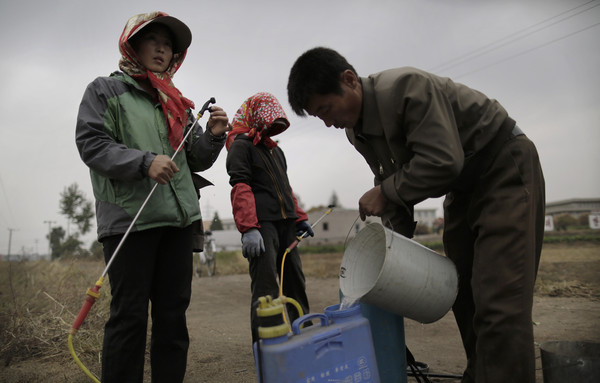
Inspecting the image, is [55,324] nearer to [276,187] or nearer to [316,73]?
[276,187]

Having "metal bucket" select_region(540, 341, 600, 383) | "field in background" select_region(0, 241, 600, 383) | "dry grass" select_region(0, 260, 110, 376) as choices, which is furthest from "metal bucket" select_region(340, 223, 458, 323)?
"dry grass" select_region(0, 260, 110, 376)

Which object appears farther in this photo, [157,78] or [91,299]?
[157,78]

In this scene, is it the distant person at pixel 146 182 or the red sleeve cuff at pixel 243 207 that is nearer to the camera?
the distant person at pixel 146 182

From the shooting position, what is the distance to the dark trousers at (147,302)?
1.83 metres

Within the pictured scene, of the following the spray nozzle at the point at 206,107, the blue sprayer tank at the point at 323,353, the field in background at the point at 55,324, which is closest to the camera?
the blue sprayer tank at the point at 323,353

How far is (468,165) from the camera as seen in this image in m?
1.98

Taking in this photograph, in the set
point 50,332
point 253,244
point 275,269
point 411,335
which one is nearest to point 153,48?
point 253,244

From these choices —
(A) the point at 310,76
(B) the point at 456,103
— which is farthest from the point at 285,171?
(B) the point at 456,103

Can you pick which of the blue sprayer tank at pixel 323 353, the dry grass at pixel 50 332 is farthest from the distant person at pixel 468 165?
the dry grass at pixel 50 332

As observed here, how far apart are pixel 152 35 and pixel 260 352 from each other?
5.92 feet

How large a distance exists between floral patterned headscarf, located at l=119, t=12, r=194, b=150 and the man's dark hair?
2.25 ft

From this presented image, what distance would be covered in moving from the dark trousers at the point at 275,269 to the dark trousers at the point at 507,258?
1.35m

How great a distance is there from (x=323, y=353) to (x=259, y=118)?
201 centimetres

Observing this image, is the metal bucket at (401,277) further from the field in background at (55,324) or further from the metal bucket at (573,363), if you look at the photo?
the field in background at (55,324)
